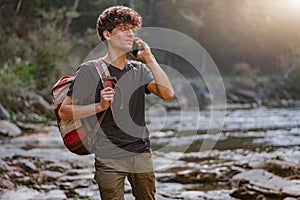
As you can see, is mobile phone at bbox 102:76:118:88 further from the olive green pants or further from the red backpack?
the olive green pants

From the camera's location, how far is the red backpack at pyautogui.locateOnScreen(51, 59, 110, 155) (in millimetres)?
2715

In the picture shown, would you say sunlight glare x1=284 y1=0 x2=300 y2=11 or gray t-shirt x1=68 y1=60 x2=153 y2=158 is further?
sunlight glare x1=284 y1=0 x2=300 y2=11

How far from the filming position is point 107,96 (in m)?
2.60

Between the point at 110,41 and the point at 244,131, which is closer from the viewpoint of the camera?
the point at 110,41

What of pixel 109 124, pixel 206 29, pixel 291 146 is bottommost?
pixel 291 146

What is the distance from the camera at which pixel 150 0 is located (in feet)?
116

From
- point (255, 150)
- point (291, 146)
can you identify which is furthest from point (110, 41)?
point (291, 146)

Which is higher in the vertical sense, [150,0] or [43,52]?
[150,0]

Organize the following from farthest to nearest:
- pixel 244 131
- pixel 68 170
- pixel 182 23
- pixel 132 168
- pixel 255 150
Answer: pixel 182 23 < pixel 244 131 < pixel 255 150 < pixel 68 170 < pixel 132 168

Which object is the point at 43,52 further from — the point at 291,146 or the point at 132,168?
the point at 132,168

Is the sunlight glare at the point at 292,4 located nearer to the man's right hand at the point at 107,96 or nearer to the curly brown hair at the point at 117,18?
the curly brown hair at the point at 117,18

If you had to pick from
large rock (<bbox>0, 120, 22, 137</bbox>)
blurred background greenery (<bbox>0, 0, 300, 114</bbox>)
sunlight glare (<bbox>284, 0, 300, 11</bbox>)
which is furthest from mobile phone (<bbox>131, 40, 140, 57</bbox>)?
sunlight glare (<bbox>284, 0, 300, 11</bbox>)

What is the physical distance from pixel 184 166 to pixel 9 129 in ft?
16.3

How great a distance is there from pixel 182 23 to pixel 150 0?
326cm
